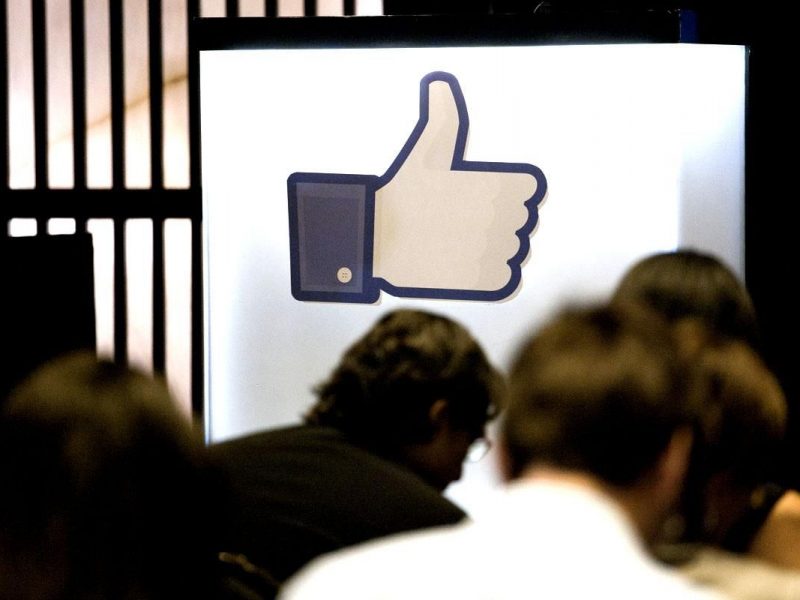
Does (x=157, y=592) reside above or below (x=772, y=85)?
below

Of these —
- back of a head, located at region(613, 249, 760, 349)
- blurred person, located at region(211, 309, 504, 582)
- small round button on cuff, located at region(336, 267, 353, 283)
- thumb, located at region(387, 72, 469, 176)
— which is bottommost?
blurred person, located at region(211, 309, 504, 582)

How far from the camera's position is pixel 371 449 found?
1.89 meters

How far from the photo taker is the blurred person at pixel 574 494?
39.5 inches

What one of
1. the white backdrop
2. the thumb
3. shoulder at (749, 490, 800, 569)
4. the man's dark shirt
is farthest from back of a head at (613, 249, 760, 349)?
the thumb

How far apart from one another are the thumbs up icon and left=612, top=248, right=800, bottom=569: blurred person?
89 centimetres

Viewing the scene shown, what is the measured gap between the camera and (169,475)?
1044 mm

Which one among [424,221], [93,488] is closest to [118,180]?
[424,221]

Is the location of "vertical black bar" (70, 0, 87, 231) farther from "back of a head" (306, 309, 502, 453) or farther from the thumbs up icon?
"back of a head" (306, 309, 502, 453)

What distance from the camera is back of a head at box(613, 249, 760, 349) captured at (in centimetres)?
173

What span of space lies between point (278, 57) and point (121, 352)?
4.79ft

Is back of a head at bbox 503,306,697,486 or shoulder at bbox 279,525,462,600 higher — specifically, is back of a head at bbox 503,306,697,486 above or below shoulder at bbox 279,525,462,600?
above

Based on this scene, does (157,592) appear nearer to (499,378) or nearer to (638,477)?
(638,477)

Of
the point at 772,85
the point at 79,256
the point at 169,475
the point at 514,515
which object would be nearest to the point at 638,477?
the point at 514,515

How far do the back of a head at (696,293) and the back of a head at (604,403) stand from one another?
2.16ft
